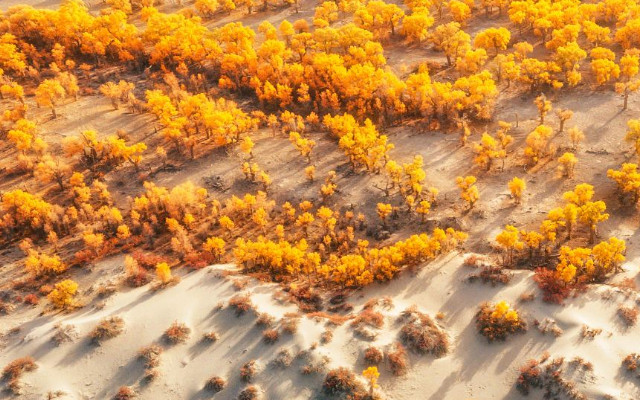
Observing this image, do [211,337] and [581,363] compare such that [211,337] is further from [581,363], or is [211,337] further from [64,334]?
[581,363]

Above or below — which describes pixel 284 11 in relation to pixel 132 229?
above

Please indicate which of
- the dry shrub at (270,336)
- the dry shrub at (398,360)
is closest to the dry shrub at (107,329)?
the dry shrub at (270,336)

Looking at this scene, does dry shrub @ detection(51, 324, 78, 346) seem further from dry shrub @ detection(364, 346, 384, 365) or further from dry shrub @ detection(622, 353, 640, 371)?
dry shrub @ detection(622, 353, 640, 371)

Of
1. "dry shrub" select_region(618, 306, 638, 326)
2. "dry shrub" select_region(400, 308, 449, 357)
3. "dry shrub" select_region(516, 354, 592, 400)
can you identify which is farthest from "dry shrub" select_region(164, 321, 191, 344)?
"dry shrub" select_region(618, 306, 638, 326)

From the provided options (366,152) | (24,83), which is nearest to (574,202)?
(366,152)

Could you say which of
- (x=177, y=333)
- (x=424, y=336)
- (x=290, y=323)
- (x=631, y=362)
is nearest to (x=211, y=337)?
(x=177, y=333)

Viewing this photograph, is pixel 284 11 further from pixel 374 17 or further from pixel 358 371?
pixel 358 371
